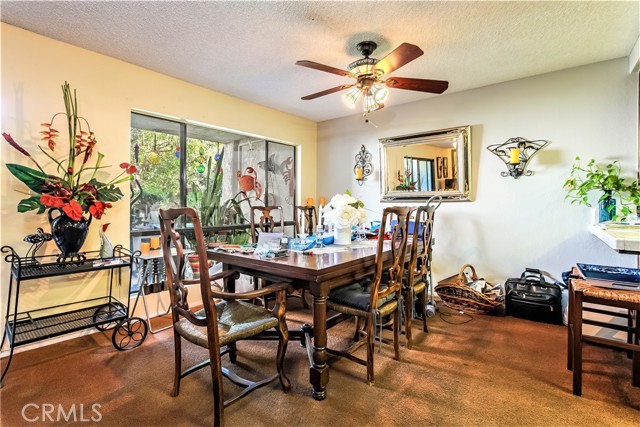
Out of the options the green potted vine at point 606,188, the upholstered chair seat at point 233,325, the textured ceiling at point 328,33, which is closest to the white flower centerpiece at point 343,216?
the upholstered chair seat at point 233,325

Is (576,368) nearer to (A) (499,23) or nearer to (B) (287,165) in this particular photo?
(A) (499,23)

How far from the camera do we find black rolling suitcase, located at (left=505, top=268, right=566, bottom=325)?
2.97 m

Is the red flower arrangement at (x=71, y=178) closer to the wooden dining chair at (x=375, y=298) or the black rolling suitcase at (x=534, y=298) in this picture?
the wooden dining chair at (x=375, y=298)

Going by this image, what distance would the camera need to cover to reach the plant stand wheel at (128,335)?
243cm

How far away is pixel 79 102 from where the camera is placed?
268cm

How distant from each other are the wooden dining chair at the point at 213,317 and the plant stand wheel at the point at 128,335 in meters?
0.92

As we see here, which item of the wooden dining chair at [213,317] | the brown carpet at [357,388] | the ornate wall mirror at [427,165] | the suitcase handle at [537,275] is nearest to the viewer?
the wooden dining chair at [213,317]

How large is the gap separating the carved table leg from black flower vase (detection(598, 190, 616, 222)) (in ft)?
9.30

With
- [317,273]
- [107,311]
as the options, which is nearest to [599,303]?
[317,273]

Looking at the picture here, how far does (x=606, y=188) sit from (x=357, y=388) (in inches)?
112

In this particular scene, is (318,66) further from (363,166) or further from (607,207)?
(607,207)

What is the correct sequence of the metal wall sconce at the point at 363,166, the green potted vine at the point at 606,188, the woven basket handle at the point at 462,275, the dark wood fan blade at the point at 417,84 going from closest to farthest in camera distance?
the dark wood fan blade at the point at 417,84 < the green potted vine at the point at 606,188 < the woven basket handle at the point at 462,275 < the metal wall sconce at the point at 363,166

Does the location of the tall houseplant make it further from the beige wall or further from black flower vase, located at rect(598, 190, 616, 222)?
black flower vase, located at rect(598, 190, 616, 222)

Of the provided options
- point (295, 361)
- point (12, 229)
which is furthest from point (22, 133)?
point (295, 361)
